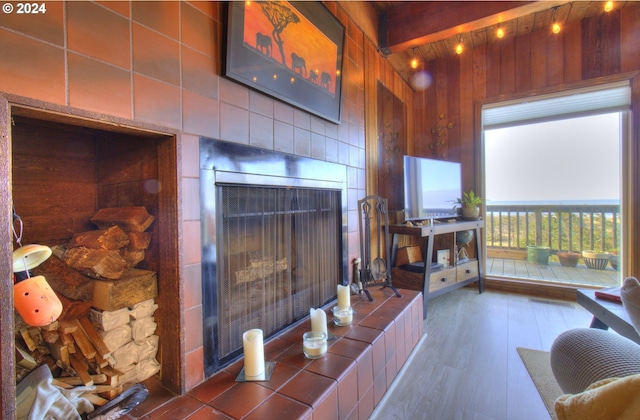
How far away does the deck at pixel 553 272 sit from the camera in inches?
113

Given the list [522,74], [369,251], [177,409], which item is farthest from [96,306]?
[522,74]

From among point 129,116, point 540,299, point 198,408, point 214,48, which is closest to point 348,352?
point 198,408

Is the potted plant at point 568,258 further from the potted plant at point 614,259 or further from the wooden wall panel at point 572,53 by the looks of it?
the wooden wall panel at point 572,53

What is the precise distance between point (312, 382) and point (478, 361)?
4.00ft

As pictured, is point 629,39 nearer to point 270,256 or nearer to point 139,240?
point 270,256

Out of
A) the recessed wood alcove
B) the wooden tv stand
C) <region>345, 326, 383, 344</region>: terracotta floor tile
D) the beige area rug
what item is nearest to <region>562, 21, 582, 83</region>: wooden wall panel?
the wooden tv stand

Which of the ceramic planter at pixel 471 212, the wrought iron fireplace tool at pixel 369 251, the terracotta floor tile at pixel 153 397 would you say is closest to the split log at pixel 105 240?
the terracotta floor tile at pixel 153 397

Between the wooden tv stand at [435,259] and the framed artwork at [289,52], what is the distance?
1.29 metres

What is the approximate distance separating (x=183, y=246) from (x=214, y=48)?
0.80 m

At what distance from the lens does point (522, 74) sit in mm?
3035

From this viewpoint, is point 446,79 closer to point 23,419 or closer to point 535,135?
point 535,135

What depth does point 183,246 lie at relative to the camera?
1.03 meters

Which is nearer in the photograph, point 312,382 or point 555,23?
point 312,382

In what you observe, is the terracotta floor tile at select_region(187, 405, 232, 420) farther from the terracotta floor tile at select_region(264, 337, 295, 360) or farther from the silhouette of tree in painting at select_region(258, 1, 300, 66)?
the silhouette of tree in painting at select_region(258, 1, 300, 66)
